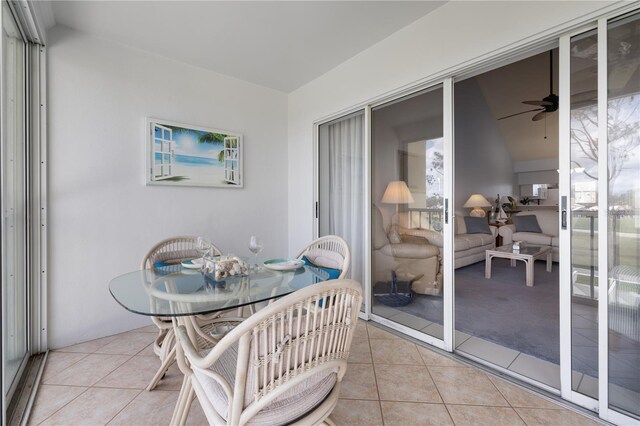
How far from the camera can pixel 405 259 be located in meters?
2.81

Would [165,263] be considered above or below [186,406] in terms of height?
above

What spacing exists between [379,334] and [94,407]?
210 centimetres

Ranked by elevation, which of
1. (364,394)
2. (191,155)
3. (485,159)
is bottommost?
(364,394)

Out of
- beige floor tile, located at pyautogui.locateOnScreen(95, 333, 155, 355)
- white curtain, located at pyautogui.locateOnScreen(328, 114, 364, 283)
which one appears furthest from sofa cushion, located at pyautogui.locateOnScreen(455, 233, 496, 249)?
beige floor tile, located at pyautogui.locateOnScreen(95, 333, 155, 355)

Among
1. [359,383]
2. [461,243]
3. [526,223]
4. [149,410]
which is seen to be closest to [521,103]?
[526,223]

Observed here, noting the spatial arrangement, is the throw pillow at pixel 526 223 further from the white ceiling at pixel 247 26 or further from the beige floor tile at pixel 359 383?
the beige floor tile at pixel 359 383

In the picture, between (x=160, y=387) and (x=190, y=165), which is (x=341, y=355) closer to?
(x=160, y=387)

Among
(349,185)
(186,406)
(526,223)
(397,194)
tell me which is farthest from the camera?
(526,223)

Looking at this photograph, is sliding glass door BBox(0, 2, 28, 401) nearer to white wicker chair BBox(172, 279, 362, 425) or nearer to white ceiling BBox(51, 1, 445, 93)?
white ceiling BBox(51, 1, 445, 93)

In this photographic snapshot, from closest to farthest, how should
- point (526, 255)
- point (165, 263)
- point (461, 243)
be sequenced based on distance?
point (165, 263)
point (526, 255)
point (461, 243)

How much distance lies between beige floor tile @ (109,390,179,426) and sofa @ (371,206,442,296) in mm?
1978

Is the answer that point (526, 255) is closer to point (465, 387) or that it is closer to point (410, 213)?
point (410, 213)

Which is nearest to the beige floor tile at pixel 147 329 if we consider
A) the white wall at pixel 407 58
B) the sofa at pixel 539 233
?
the white wall at pixel 407 58

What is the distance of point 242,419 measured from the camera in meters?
0.89
